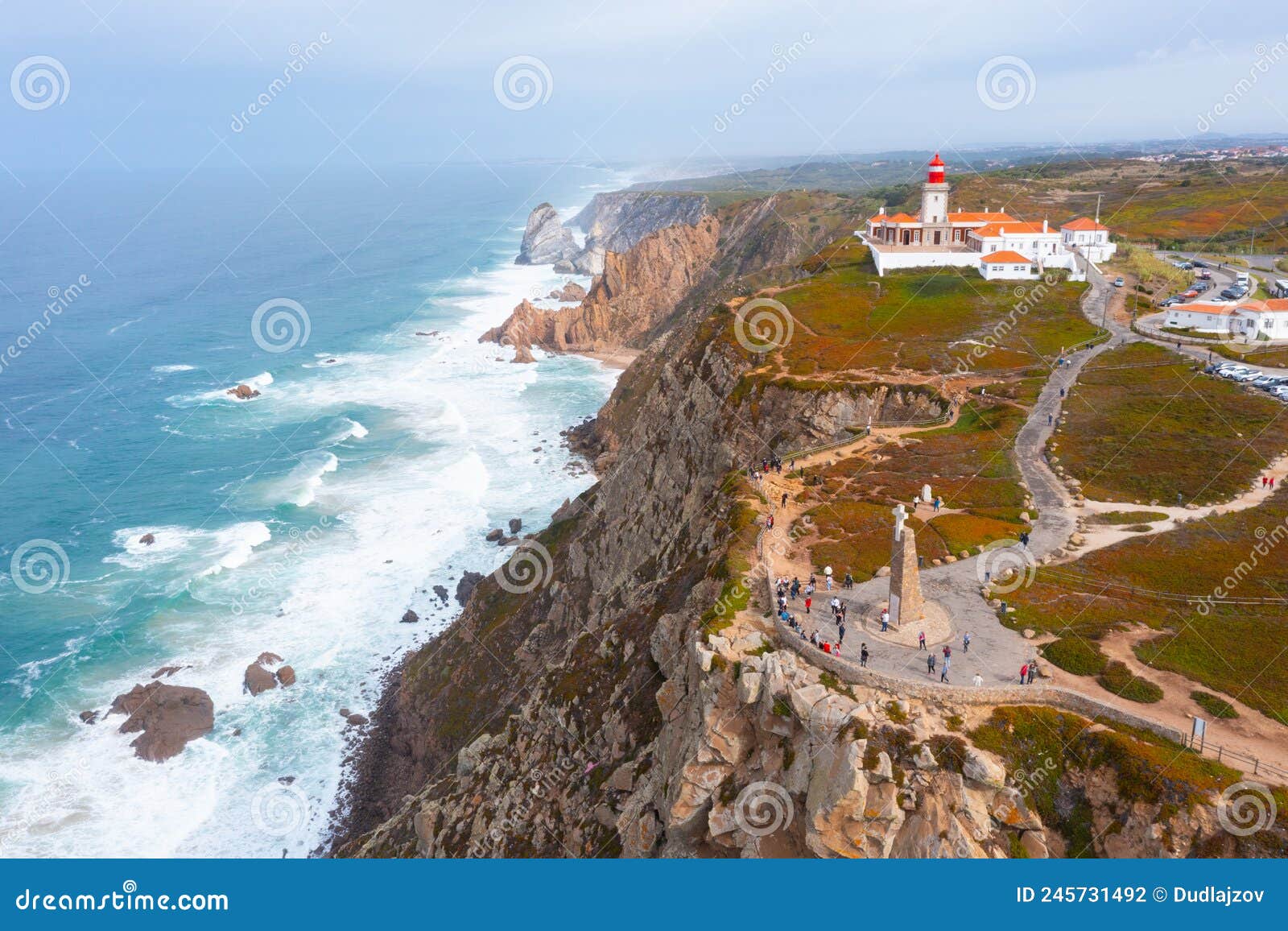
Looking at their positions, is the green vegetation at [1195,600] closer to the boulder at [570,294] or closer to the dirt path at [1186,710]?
the dirt path at [1186,710]


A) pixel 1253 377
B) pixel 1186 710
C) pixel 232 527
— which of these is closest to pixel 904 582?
pixel 1186 710

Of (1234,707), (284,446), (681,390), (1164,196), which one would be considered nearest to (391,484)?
(284,446)

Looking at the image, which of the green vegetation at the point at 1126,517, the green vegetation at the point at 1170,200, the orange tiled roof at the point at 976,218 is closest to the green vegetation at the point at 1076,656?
the green vegetation at the point at 1126,517

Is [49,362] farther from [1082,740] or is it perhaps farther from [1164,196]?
A: [1164,196]

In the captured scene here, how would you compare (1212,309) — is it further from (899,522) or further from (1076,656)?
(899,522)

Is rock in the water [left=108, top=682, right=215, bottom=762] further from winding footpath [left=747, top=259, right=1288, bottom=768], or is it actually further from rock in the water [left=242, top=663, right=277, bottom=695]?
winding footpath [left=747, top=259, right=1288, bottom=768]
